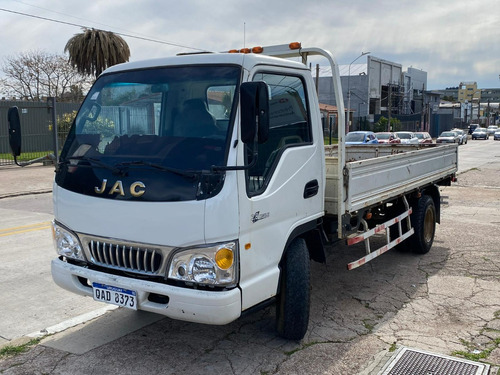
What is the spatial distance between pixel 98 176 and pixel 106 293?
884 millimetres

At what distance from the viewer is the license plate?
3604 mm

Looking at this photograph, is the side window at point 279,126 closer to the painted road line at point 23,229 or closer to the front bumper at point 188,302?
the front bumper at point 188,302

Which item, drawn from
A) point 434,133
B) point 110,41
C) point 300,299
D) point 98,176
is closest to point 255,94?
point 98,176

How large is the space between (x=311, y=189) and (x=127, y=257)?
5.49ft

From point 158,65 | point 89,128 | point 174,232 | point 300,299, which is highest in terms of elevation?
point 158,65

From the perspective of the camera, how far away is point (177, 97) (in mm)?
3885

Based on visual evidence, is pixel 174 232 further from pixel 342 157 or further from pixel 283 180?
pixel 342 157

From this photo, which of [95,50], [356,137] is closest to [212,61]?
[95,50]

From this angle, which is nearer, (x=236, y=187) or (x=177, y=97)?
(x=236, y=187)

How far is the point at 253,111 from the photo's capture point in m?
3.39

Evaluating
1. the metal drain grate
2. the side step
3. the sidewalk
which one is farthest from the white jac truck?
the sidewalk

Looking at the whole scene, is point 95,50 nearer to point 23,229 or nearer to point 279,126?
point 23,229

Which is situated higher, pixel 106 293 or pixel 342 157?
pixel 342 157

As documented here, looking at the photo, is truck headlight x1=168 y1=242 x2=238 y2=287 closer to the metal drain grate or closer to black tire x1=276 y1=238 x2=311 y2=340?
black tire x1=276 y1=238 x2=311 y2=340
